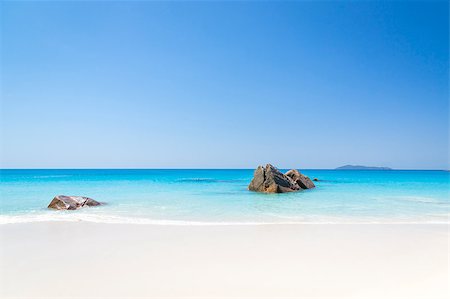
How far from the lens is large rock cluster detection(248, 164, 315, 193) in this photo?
2367 centimetres

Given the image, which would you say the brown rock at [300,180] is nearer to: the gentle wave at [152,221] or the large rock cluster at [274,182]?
the large rock cluster at [274,182]

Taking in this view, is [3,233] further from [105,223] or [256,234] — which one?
[256,234]

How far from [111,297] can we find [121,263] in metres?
1.40

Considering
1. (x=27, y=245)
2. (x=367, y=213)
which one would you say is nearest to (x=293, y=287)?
(x=27, y=245)

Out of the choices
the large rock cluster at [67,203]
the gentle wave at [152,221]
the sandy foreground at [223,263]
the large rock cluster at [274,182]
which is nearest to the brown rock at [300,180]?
the large rock cluster at [274,182]

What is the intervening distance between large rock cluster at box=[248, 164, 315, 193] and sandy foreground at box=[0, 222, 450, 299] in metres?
15.0

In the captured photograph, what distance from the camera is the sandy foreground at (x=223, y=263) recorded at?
14.5 feet

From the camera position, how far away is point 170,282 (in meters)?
4.68

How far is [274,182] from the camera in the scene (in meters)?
23.7

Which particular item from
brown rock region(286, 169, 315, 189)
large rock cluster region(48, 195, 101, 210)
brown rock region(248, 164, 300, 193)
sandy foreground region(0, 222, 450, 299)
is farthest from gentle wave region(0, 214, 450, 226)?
brown rock region(286, 169, 315, 189)

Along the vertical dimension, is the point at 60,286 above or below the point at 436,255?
below

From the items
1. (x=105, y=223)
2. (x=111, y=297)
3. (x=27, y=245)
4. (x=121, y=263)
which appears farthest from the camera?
(x=105, y=223)

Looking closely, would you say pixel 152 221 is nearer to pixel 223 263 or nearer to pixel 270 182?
pixel 223 263

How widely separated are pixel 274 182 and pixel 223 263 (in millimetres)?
18783
